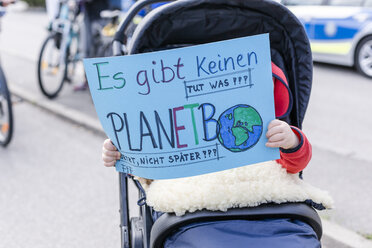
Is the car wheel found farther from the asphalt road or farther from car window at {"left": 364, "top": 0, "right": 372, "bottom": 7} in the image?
the asphalt road

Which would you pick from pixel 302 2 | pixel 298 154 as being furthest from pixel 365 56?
pixel 298 154

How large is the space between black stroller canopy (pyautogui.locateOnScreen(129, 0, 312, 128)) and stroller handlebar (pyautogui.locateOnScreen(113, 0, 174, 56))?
0.23 meters

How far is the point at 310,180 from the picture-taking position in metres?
3.49

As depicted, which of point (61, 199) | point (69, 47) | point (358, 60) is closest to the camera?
point (61, 199)

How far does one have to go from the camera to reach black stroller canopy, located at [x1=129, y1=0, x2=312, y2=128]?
197 centimetres

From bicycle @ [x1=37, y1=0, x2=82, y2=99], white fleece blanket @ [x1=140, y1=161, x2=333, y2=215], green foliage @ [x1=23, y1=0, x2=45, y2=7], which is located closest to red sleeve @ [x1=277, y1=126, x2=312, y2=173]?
white fleece blanket @ [x1=140, y1=161, x2=333, y2=215]

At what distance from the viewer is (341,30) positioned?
21.6 ft

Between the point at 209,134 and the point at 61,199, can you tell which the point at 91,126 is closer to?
the point at 61,199

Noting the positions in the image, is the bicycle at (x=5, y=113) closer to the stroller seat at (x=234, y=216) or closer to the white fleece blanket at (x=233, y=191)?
the white fleece blanket at (x=233, y=191)

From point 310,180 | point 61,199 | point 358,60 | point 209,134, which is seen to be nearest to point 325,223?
point 310,180

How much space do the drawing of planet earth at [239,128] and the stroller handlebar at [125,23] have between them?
3.02 ft

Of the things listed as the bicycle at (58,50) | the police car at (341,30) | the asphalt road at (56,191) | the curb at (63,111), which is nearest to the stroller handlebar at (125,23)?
the asphalt road at (56,191)

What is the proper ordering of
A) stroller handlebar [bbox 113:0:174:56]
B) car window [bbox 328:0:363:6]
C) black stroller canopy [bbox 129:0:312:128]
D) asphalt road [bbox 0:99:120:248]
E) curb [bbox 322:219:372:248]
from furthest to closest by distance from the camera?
car window [bbox 328:0:363:6] < asphalt road [bbox 0:99:120:248] < curb [bbox 322:219:372:248] < stroller handlebar [bbox 113:0:174:56] < black stroller canopy [bbox 129:0:312:128]

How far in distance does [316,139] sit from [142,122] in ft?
9.97
